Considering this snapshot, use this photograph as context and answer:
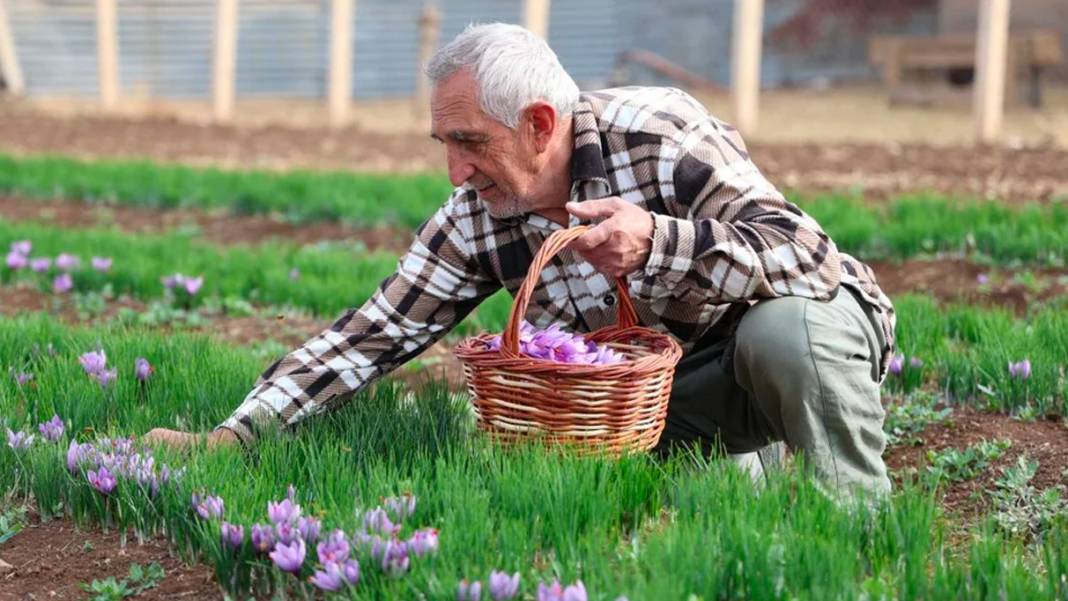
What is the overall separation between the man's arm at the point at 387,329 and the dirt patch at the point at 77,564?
53cm

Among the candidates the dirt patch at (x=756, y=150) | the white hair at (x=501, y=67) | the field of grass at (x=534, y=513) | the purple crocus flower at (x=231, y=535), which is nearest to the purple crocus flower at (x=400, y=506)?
the field of grass at (x=534, y=513)

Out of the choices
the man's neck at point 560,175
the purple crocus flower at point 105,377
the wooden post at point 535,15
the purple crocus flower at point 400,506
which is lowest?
the purple crocus flower at point 400,506

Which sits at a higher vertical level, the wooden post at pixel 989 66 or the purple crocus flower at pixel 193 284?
the wooden post at pixel 989 66

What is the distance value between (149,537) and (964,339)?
276 centimetres

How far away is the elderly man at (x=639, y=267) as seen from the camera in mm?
3047

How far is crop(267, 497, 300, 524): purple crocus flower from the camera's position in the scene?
2684 millimetres

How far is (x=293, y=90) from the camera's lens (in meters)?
19.7

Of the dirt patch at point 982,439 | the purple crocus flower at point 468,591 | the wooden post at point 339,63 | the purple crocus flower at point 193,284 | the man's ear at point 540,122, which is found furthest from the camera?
the wooden post at point 339,63

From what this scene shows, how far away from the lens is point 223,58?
1568 cm

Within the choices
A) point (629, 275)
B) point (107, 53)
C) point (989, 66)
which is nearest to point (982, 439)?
point (629, 275)

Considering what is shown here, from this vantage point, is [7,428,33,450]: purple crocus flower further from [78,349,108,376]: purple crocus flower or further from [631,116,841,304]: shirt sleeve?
[631,116,841,304]: shirt sleeve

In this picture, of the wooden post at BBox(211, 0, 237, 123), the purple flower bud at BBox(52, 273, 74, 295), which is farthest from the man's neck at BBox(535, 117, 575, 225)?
the wooden post at BBox(211, 0, 237, 123)

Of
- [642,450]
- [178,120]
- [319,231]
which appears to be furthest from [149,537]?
[178,120]

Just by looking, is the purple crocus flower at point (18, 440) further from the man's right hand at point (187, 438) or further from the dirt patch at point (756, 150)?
the dirt patch at point (756, 150)
